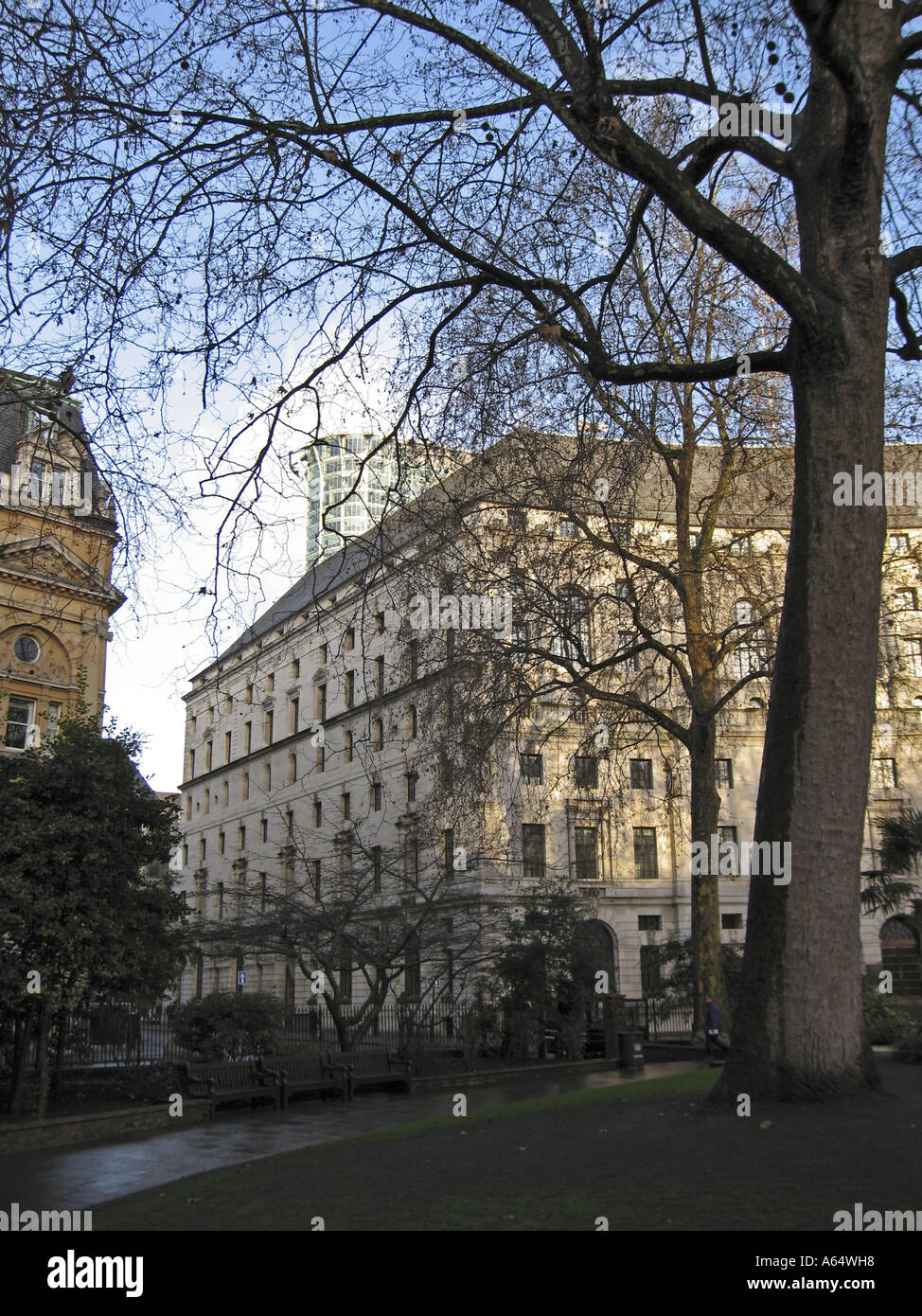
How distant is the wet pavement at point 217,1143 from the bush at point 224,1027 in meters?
1.61

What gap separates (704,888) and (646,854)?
25502mm

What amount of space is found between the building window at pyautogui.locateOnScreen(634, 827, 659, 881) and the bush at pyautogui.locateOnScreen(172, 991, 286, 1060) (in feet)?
97.9

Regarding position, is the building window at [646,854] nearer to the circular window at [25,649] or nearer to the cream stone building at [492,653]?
the cream stone building at [492,653]

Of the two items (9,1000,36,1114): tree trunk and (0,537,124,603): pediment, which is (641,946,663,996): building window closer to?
(9,1000,36,1114): tree trunk

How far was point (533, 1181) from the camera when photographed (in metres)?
6.46

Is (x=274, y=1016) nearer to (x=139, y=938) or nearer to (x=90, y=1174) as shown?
(x=139, y=938)

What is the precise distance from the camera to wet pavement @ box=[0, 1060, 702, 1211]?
409 inches

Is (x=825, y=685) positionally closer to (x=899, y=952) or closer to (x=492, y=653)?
(x=492, y=653)

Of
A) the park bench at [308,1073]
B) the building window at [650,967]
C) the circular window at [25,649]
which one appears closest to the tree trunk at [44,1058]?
the park bench at [308,1073]

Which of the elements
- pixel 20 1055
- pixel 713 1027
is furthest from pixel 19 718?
pixel 713 1027

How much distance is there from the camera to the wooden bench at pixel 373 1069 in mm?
19223

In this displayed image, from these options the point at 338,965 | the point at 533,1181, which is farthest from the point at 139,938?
the point at 533,1181

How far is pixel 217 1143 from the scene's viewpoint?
43.9ft
